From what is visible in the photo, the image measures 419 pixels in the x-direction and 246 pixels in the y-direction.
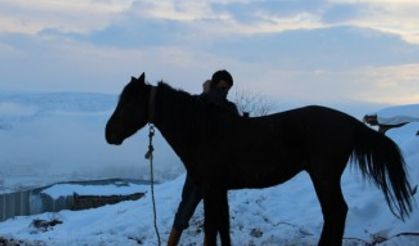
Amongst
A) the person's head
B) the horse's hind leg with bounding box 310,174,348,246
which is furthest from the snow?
the horse's hind leg with bounding box 310,174,348,246

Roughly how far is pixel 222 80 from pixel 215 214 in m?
1.63

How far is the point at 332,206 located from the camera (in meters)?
6.16

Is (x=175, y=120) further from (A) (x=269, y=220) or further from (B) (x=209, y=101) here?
(A) (x=269, y=220)

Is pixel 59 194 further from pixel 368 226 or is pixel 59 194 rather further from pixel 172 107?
pixel 172 107

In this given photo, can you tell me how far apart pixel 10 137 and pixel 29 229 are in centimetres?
17809

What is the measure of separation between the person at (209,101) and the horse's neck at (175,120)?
34 centimetres

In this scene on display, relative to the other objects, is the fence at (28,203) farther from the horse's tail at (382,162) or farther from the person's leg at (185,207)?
the horse's tail at (382,162)

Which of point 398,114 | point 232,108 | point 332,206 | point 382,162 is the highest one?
point 398,114

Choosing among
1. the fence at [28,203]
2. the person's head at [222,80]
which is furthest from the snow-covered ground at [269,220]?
the fence at [28,203]

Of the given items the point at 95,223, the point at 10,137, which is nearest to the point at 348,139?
the point at 95,223

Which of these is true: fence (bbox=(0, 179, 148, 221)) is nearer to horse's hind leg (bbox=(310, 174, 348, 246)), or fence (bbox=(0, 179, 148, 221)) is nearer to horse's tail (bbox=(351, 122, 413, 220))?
horse's hind leg (bbox=(310, 174, 348, 246))

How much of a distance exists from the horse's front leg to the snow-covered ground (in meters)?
2.31

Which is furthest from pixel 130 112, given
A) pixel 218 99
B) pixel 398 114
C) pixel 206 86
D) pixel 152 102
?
pixel 398 114

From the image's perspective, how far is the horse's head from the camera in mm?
6660
